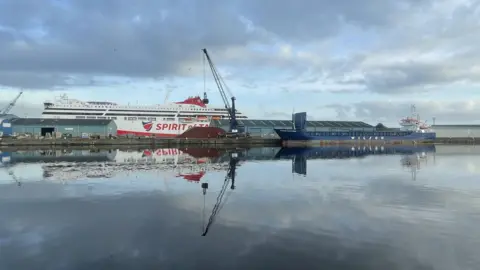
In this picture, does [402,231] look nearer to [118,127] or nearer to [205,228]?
[205,228]

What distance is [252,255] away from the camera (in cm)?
735

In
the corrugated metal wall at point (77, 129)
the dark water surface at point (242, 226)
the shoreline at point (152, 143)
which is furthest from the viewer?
the corrugated metal wall at point (77, 129)

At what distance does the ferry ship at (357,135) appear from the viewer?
7425cm

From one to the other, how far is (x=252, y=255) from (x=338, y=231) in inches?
114

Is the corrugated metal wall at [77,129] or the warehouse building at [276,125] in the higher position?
the warehouse building at [276,125]

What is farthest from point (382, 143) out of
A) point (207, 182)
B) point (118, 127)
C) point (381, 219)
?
point (381, 219)

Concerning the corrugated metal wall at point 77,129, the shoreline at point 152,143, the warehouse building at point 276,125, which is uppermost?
the warehouse building at point 276,125

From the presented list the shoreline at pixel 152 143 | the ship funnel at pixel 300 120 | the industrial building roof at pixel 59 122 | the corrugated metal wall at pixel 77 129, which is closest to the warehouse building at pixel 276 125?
the ship funnel at pixel 300 120

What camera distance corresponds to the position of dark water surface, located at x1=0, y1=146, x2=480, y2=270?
7.15 metres

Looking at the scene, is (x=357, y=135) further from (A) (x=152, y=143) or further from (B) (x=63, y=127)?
(B) (x=63, y=127)

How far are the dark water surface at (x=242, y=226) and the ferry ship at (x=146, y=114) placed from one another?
6208 cm

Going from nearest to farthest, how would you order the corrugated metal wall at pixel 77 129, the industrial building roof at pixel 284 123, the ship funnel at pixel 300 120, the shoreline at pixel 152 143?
the shoreline at pixel 152 143 → the corrugated metal wall at pixel 77 129 → the ship funnel at pixel 300 120 → the industrial building roof at pixel 284 123

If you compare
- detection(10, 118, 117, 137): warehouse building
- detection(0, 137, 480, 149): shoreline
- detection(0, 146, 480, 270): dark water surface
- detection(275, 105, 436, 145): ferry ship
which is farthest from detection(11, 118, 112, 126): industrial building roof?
detection(0, 146, 480, 270): dark water surface

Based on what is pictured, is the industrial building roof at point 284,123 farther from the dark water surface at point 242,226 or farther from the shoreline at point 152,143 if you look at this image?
the dark water surface at point 242,226
